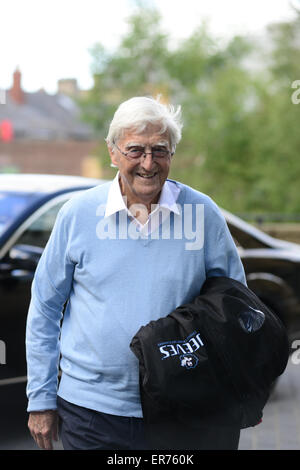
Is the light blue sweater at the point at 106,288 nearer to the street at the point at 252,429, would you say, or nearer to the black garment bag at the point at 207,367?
the black garment bag at the point at 207,367

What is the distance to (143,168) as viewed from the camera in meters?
2.43

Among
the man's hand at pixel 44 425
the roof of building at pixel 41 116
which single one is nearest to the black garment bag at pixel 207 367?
the man's hand at pixel 44 425

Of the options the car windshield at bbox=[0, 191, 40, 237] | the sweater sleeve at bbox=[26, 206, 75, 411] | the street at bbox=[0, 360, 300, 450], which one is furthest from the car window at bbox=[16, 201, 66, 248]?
the sweater sleeve at bbox=[26, 206, 75, 411]

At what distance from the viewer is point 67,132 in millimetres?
69875

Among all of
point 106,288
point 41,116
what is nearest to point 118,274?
point 106,288

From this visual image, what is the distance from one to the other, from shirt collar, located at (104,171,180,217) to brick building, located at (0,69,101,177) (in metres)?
59.4

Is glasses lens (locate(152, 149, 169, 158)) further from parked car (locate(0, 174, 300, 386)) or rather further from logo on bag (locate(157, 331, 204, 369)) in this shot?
parked car (locate(0, 174, 300, 386))

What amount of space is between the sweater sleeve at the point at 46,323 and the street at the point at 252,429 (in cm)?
223

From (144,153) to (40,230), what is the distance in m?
2.75

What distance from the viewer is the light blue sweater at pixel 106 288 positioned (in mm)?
2377

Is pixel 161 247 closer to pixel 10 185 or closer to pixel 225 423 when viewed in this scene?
pixel 225 423

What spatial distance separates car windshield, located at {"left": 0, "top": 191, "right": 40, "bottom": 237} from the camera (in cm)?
499

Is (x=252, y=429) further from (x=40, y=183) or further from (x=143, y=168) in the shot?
(x=143, y=168)

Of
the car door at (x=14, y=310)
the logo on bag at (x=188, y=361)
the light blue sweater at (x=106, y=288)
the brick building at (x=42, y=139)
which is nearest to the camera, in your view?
the logo on bag at (x=188, y=361)
